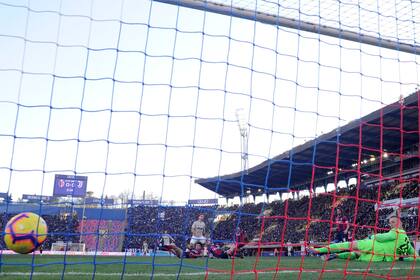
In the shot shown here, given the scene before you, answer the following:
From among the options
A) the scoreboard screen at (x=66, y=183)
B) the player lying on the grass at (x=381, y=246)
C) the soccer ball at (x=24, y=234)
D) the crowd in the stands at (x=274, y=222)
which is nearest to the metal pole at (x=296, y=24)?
the player lying on the grass at (x=381, y=246)

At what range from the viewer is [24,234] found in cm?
552

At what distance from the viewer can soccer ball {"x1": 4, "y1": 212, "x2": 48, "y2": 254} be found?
5.51m

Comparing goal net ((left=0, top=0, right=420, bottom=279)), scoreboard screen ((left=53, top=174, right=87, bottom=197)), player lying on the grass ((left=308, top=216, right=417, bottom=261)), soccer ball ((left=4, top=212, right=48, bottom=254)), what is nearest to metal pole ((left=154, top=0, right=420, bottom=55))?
goal net ((left=0, top=0, right=420, bottom=279))

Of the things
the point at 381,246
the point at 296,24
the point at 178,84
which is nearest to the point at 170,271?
the point at 381,246

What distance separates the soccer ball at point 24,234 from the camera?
217 inches

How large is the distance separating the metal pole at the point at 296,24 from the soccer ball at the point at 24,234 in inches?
123

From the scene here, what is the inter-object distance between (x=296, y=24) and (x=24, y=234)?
Result: 4.06m

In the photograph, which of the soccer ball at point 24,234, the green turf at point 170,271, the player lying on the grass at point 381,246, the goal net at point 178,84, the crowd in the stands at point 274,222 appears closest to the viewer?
the goal net at point 178,84

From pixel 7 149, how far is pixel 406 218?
16.4 metres

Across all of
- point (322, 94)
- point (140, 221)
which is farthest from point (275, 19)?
point (140, 221)

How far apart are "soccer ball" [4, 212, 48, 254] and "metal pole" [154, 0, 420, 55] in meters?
3.13

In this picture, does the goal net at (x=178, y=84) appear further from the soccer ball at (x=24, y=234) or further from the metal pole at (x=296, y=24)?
the soccer ball at (x=24, y=234)

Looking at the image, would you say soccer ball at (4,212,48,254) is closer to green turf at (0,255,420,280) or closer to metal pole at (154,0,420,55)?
green turf at (0,255,420,280)

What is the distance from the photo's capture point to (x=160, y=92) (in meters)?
4.37
